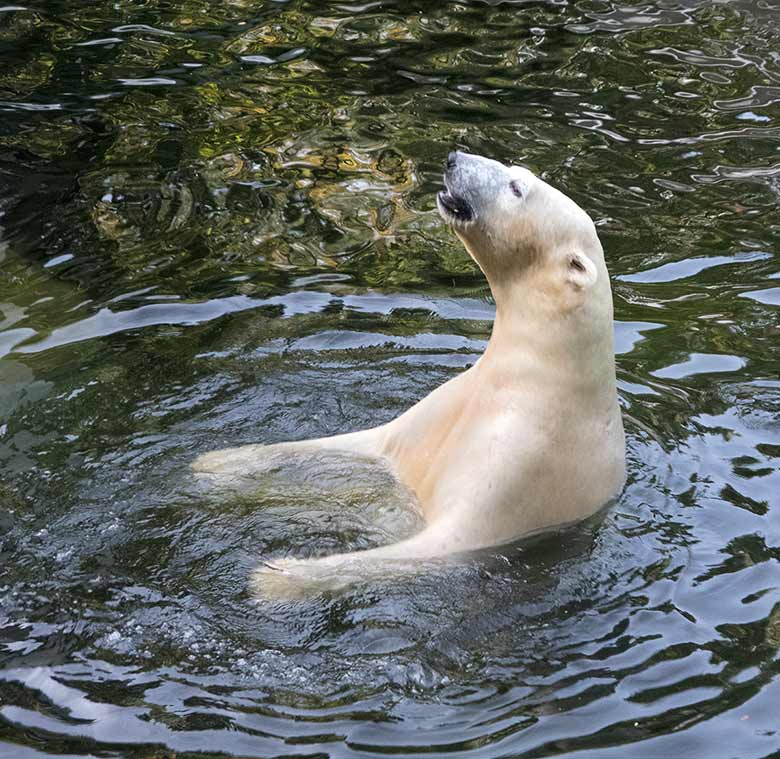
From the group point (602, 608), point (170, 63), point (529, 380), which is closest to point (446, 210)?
point (529, 380)

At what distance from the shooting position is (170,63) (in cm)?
1172

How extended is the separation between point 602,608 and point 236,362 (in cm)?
288

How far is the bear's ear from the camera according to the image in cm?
553

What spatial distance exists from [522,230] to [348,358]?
191 centimetres

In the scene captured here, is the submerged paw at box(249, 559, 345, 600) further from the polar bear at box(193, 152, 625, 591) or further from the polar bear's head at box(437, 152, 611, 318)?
the polar bear's head at box(437, 152, 611, 318)

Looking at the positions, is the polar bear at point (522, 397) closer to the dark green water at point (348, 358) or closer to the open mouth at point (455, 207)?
the open mouth at point (455, 207)

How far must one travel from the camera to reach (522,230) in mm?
5734

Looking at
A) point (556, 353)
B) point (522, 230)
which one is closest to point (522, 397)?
point (556, 353)

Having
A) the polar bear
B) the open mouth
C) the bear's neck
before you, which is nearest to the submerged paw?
the polar bear

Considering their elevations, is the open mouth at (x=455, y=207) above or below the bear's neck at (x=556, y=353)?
above

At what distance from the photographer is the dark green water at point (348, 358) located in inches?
183

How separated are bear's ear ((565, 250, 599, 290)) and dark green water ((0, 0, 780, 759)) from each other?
1.10m

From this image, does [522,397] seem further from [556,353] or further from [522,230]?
[522,230]

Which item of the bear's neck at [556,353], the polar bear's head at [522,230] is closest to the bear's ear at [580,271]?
the polar bear's head at [522,230]
